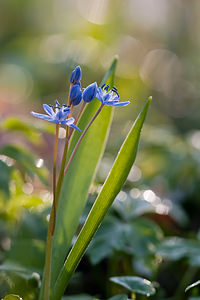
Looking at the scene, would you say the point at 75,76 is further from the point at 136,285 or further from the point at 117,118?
the point at 117,118

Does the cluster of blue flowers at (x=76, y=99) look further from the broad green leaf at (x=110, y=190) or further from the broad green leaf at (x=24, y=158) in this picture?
the broad green leaf at (x=24, y=158)

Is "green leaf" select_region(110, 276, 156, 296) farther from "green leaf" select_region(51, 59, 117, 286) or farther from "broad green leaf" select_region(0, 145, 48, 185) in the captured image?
"broad green leaf" select_region(0, 145, 48, 185)

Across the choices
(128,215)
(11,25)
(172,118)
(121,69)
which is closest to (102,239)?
(128,215)

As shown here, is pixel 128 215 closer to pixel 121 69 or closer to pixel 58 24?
pixel 121 69

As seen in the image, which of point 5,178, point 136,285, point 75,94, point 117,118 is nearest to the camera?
point 75,94

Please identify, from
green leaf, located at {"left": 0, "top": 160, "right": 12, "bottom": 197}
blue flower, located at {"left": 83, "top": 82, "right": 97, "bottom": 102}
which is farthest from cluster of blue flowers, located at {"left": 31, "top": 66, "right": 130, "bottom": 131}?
green leaf, located at {"left": 0, "top": 160, "right": 12, "bottom": 197}

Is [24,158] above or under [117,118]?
under

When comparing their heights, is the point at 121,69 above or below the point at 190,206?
above

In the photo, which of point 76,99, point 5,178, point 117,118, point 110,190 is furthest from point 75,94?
point 117,118

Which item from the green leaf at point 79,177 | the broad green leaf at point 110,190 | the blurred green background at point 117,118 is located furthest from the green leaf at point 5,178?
the broad green leaf at point 110,190
